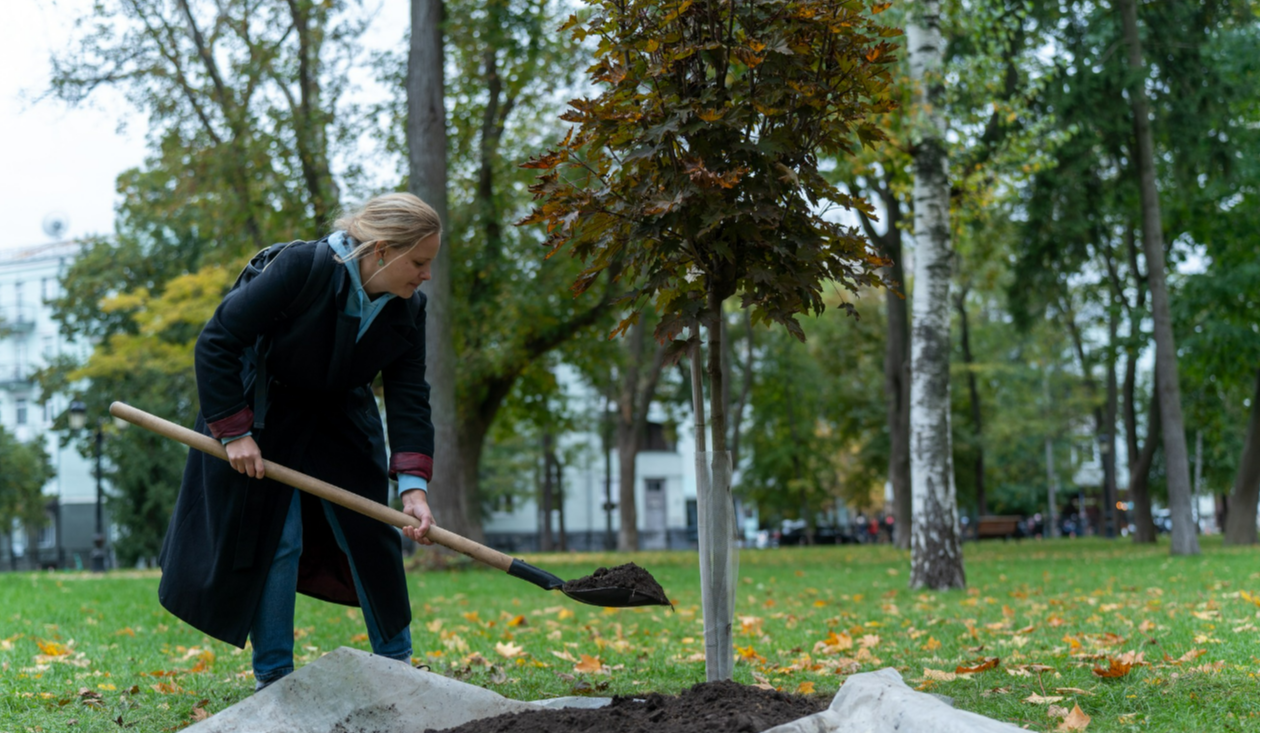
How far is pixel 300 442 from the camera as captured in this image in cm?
357

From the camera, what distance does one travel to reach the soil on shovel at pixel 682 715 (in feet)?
9.17

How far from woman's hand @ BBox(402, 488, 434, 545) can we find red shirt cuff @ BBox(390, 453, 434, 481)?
71mm

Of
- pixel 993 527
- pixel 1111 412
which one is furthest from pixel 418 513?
pixel 993 527

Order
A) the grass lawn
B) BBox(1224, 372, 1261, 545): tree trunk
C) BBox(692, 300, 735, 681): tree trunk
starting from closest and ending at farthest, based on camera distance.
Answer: BBox(692, 300, 735, 681): tree trunk → the grass lawn → BBox(1224, 372, 1261, 545): tree trunk

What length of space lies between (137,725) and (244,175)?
1444cm

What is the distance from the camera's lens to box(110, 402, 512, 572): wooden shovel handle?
3301mm

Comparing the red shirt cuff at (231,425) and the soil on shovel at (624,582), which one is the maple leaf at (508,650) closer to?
the soil on shovel at (624,582)

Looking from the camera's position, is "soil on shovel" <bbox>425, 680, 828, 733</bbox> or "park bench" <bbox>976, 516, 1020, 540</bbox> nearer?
"soil on shovel" <bbox>425, 680, 828, 733</bbox>

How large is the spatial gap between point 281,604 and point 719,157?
2.10m

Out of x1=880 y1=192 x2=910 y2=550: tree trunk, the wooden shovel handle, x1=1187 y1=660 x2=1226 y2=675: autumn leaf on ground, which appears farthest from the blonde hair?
x1=880 y1=192 x2=910 y2=550: tree trunk

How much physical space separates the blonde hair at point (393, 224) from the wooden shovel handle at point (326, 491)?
711 millimetres

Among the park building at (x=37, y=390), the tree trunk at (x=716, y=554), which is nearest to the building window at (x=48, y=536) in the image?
the park building at (x=37, y=390)

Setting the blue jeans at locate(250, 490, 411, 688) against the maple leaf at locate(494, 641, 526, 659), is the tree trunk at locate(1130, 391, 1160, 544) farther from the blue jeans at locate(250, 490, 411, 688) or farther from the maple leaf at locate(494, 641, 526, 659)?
the blue jeans at locate(250, 490, 411, 688)

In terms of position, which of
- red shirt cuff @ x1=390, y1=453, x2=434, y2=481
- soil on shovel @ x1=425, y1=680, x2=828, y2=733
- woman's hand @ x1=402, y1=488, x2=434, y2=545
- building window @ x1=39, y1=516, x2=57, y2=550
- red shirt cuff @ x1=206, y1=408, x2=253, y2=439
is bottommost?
building window @ x1=39, y1=516, x2=57, y2=550
